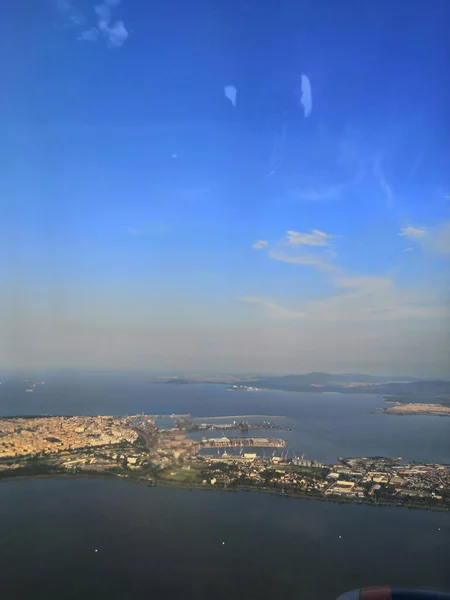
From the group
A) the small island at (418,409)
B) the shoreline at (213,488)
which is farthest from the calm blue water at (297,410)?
the shoreline at (213,488)

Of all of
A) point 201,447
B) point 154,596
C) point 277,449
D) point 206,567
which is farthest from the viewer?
point 277,449

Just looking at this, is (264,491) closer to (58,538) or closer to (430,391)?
(58,538)

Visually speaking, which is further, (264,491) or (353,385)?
(353,385)

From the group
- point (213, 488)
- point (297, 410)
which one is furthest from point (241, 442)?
point (297, 410)

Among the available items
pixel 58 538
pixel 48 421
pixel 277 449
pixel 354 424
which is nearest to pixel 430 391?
pixel 354 424

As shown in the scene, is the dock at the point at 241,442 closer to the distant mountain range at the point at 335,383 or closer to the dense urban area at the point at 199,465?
the dense urban area at the point at 199,465
